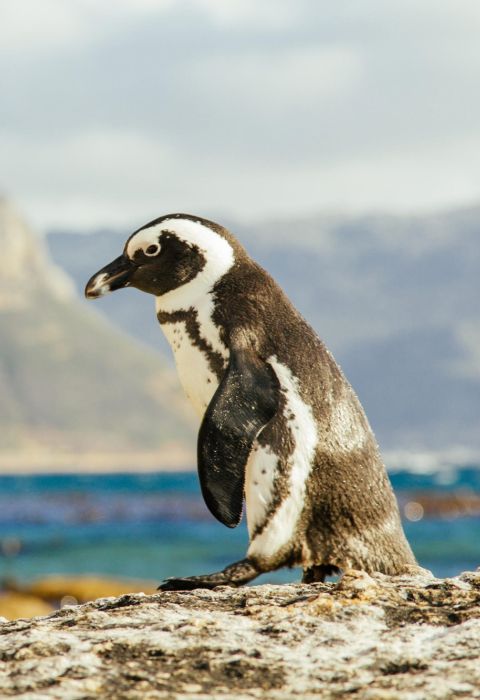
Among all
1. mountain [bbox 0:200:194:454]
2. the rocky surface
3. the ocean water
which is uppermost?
mountain [bbox 0:200:194:454]

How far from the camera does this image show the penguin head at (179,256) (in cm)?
536

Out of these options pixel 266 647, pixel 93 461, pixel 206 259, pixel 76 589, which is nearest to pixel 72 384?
pixel 93 461

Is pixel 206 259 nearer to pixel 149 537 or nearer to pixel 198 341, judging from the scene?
pixel 198 341

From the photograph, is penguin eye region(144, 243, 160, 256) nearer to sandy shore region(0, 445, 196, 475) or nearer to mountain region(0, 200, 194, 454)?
sandy shore region(0, 445, 196, 475)

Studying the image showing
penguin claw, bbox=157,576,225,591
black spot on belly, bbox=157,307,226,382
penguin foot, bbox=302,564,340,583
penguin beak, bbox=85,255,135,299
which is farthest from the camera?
penguin beak, bbox=85,255,135,299

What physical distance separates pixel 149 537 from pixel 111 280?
132 feet

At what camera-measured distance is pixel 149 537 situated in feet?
148

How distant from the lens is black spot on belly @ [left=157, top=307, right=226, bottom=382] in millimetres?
5184

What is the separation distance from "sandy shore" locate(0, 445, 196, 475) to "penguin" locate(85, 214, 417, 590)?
148 m

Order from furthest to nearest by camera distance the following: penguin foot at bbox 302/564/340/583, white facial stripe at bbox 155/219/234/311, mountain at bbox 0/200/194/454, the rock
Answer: mountain at bbox 0/200/194/454
the rock
white facial stripe at bbox 155/219/234/311
penguin foot at bbox 302/564/340/583

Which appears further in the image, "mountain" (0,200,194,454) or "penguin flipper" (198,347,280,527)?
"mountain" (0,200,194,454)

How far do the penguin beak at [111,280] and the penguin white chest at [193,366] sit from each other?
337mm

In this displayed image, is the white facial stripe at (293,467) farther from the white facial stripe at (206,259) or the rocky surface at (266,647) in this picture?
the rocky surface at (266,647)

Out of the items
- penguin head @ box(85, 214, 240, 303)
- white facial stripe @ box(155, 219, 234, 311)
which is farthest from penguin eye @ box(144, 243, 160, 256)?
white facial stripe @ box(155, 219, 234, 311)
